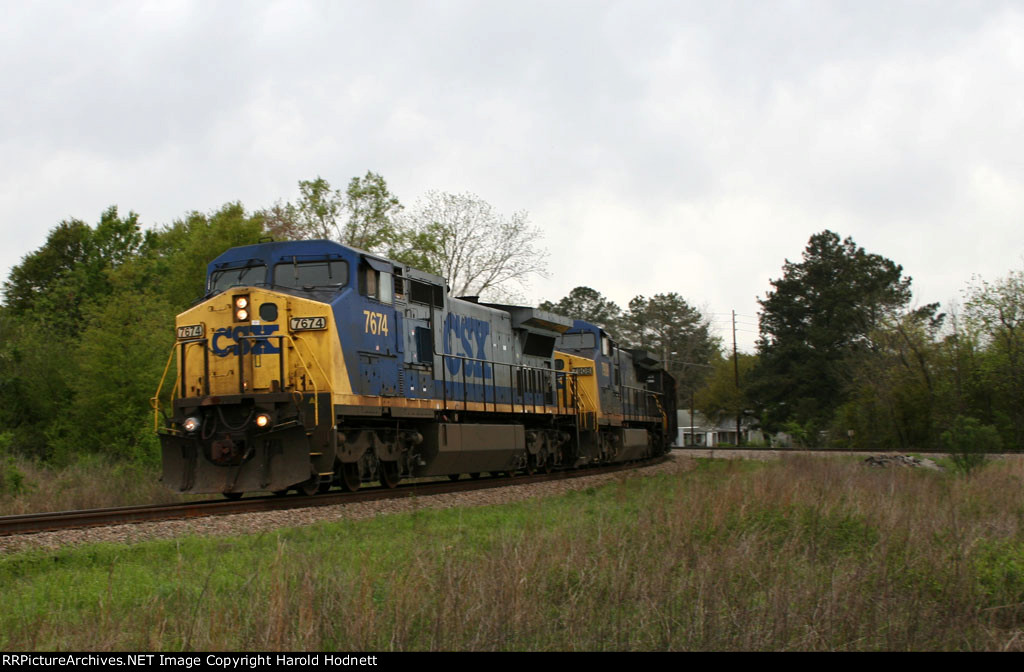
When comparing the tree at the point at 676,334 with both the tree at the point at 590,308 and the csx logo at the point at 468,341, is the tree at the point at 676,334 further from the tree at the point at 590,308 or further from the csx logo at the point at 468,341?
the csx logo at the point at 468,341

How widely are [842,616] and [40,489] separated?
13955 millimetres

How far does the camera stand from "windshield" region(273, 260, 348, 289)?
13.4 metres

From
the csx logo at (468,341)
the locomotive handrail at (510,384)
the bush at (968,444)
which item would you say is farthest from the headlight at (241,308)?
the bush at (968,444)

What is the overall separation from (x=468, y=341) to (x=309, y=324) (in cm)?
543

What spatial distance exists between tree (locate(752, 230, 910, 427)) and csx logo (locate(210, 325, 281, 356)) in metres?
46.5

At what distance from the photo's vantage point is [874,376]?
48.4 meters

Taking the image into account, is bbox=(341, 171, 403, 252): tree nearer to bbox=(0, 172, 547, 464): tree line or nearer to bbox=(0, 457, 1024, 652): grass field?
bbox=(0, 172, 547, 464): tree line

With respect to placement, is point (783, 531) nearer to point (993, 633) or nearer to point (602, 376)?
point (993, 633)

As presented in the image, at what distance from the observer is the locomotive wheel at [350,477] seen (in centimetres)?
1398

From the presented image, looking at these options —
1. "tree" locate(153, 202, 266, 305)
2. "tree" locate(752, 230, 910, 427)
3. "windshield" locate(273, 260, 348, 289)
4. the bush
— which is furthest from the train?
"tree" locate(752, 230, 910, 427)

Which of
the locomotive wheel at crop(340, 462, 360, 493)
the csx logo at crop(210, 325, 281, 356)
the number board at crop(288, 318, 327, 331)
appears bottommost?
the locomotive wheel at crop(340, 462, 360, 493)

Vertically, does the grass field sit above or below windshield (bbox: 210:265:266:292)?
below

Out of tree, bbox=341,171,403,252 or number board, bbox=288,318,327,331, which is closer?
number board, bbox=288,318,327,331
